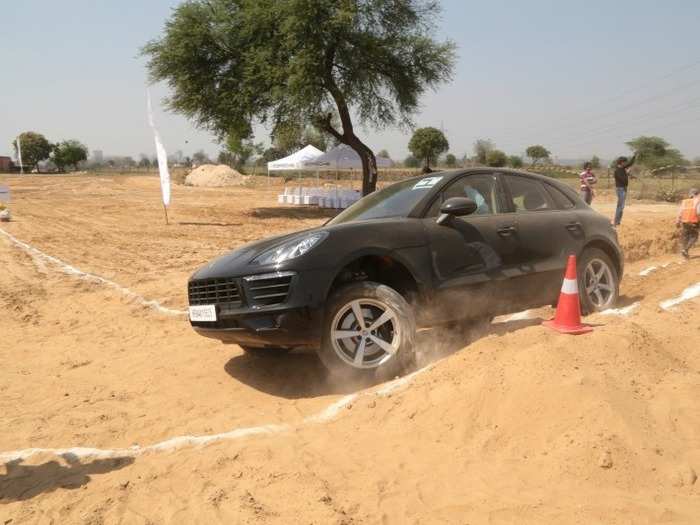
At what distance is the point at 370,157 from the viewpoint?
25312 mm

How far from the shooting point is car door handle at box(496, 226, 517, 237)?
17.5ft

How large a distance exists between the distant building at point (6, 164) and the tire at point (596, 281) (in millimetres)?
94819

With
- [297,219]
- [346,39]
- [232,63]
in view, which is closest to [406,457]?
[297,219]

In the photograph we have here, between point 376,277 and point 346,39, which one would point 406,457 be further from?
point 346,39

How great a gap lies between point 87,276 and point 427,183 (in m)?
6.01

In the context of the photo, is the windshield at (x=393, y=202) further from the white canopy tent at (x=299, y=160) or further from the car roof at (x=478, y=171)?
the white canopy tent at (x=299, y=160)

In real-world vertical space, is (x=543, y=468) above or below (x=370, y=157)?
below

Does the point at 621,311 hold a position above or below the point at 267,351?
above

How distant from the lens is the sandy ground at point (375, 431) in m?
3.01

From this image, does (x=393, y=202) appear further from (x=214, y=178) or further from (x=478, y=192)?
(x=214, y=178)

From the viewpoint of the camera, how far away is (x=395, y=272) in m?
4.86

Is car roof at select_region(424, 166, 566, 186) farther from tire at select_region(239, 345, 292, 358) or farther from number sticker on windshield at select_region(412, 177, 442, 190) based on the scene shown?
tire at select_region(239, 345, 292, 358)

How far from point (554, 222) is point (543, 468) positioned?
123 inches

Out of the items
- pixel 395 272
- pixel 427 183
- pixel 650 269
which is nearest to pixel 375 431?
pixel 395 272
